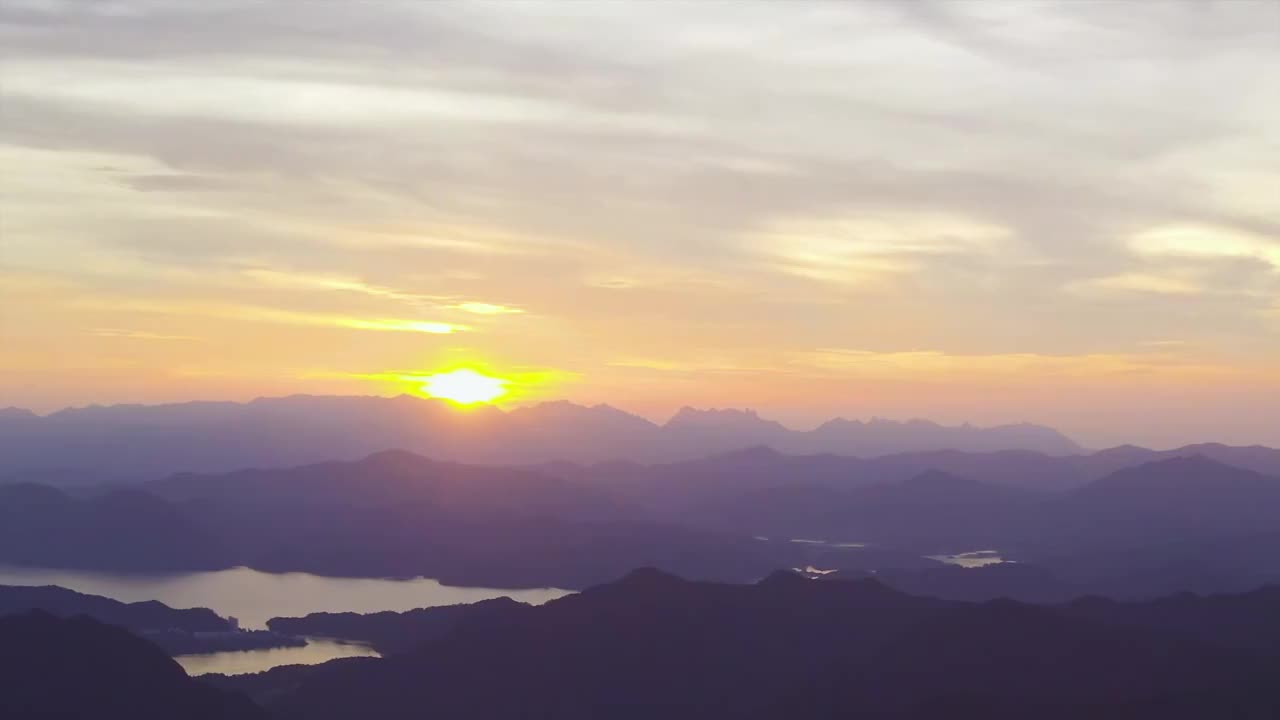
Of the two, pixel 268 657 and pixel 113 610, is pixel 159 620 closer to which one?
pixel 113 610

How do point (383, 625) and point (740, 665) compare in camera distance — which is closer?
point (740, 665)

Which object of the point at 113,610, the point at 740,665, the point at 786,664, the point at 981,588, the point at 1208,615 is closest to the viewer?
the point at 786,664

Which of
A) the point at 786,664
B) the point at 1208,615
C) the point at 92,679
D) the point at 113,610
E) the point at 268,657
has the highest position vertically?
the point at 1208,615

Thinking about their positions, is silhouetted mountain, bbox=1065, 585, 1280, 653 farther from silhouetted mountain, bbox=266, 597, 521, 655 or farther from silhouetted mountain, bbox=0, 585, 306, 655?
silhouetted mountain, bbox=0, 585, 306, 655

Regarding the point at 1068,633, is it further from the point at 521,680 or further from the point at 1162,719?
the point at 521,680

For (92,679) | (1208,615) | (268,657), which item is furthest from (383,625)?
(1208,615)

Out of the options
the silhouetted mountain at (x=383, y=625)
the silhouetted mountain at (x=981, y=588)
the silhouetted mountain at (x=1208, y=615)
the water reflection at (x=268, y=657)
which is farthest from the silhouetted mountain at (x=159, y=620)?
the silhouetted mountain at (x=1208, y=615)
